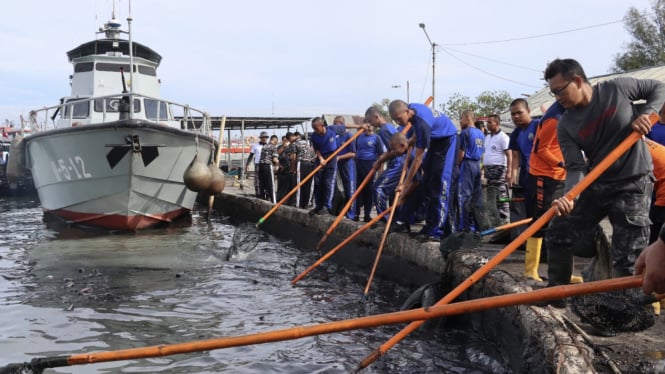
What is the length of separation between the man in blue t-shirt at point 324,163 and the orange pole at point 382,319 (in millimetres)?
6366

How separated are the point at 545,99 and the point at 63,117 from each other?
15.5 metres

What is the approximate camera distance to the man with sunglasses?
348 cm

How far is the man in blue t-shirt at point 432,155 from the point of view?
6.22m

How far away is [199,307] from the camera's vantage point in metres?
5.90

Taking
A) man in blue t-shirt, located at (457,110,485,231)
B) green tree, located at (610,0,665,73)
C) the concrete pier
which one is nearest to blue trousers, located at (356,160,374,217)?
the concrete pier

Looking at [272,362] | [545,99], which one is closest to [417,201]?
[272,362]

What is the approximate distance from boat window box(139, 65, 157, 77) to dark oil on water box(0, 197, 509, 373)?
6.44 metres

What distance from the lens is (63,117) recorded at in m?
13.3

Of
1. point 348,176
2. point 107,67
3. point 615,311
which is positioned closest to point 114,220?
point 348,176

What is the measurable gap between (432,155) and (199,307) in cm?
290

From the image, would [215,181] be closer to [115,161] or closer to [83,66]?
[115,161]

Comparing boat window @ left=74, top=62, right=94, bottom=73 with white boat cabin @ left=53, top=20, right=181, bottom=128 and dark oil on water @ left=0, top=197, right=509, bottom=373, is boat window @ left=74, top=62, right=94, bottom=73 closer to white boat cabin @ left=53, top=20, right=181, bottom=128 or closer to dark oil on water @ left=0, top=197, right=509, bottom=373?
white boat cabin @ left=53, top=20, right=181, bottom=128

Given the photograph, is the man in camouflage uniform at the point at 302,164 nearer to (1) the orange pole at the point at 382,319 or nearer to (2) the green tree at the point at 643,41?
(1) the orange pole at the point at 382,319

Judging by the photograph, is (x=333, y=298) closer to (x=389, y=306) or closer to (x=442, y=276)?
(x=389, y=306)
